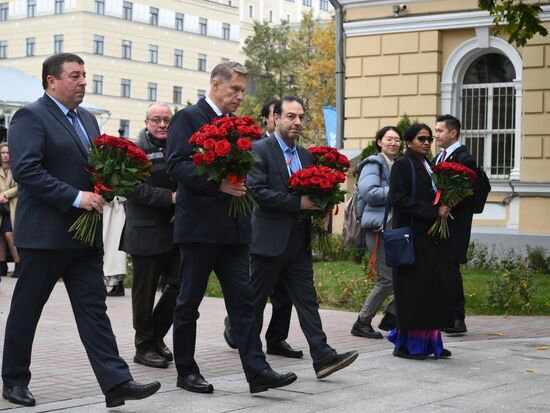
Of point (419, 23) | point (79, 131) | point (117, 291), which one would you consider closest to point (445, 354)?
point (79, 131)

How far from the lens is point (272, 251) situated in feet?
27.0

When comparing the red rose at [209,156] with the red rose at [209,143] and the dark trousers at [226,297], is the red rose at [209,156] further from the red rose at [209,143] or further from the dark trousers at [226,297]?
the dark trousers at [226,297]

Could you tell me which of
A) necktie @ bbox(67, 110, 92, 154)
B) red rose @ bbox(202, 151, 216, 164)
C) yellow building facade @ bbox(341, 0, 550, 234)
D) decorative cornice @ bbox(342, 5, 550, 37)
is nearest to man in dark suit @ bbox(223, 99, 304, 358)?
red rose @ bbox(202, 151, 216, 164)

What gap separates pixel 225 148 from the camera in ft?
22.6

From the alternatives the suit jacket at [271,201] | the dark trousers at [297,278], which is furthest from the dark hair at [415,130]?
the dark trousers at [297,278]

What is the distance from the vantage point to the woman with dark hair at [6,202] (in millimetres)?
15867

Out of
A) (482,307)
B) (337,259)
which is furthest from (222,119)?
(337,259)

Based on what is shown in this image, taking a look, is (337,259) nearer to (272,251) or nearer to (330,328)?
(330,328)

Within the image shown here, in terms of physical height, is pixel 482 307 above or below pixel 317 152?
below

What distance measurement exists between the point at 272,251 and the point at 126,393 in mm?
2027

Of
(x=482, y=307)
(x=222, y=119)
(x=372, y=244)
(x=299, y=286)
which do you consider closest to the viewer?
(x=222, y=119)

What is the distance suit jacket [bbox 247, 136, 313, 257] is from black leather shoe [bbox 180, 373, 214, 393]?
124 cm

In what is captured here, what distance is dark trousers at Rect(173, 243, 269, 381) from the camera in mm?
7391

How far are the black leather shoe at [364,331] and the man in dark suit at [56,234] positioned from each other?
163 inches
